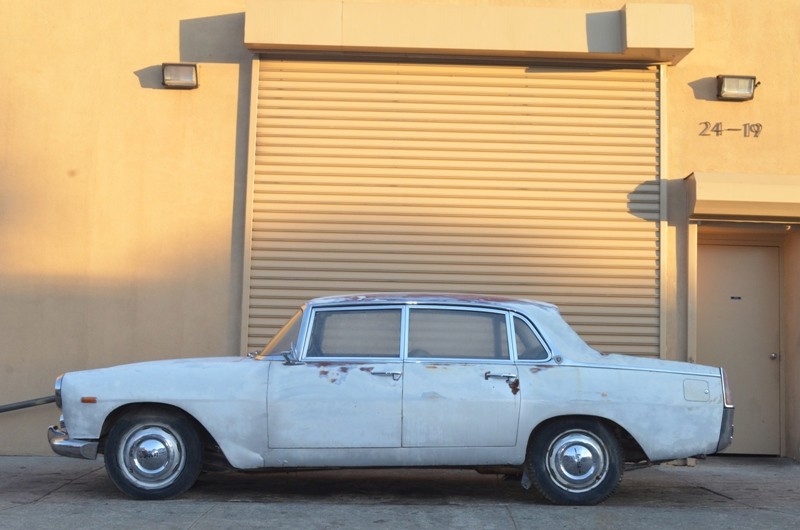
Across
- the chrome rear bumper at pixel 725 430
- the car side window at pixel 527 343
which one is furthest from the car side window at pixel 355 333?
the chrome rear bumper at pixel 725 430

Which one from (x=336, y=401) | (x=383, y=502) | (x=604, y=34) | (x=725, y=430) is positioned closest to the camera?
(x=336, y=401)

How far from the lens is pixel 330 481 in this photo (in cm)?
855

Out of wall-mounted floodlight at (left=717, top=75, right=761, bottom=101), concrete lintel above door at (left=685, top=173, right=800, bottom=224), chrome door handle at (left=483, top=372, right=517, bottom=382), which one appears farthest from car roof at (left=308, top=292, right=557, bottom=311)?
wall-mounted floodlight at (left=717, top=75, right=761, bottom=101)

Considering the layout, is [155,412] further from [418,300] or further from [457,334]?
[457,334]

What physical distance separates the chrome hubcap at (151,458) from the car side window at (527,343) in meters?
2.51

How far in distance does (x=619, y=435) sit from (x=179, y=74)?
5.78 m

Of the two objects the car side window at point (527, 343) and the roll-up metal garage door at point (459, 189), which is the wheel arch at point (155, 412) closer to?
the car side window at point (527, 343)

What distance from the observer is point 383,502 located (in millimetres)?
7344

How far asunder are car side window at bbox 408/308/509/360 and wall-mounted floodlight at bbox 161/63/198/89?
14.2 ft

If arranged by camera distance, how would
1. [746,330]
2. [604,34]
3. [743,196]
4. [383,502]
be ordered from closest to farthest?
[383,502]
[743,196]
[604,34]
[746,330]

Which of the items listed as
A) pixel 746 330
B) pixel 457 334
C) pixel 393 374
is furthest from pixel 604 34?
pixel 393 374

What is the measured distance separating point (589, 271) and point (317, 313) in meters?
3.88

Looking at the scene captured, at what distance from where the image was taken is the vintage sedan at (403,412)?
7.14 meters

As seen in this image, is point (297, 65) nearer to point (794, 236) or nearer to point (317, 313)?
point (317, 313)
